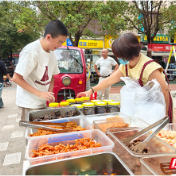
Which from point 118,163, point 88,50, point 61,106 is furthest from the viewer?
point 88,50

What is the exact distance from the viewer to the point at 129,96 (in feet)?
5.77

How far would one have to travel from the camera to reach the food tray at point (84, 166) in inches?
33.4

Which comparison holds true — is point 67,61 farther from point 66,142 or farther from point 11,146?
point 66,142

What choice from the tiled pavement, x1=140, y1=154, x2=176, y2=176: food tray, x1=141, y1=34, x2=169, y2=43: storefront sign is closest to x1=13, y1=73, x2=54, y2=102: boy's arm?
x1=140, y1=154, x2=176, y2=176: food tray

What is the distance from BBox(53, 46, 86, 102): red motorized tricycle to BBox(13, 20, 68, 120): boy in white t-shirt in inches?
62.2

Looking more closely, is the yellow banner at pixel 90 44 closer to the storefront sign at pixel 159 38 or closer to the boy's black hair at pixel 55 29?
the storefront sign at pixel 159 38

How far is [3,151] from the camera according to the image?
284 centimetres

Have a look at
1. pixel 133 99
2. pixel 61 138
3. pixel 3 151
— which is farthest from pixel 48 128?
pixel 3 151

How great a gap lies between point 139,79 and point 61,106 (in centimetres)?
95

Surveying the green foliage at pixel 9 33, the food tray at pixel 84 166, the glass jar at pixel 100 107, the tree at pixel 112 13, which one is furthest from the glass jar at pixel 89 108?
the green foliage at pixel 9 33

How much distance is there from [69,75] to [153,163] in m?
3.10

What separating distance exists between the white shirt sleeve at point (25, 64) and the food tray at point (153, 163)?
4.35ft

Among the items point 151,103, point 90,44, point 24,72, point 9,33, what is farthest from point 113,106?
point 9,33

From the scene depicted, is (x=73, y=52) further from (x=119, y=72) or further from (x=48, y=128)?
(x=48, y=128)
